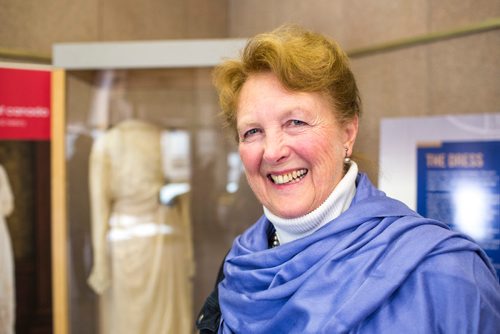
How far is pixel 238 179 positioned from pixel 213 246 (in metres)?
0.42

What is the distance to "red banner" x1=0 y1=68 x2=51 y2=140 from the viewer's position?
8.18ft

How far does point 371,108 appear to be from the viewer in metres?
2.70

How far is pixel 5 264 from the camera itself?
2.58 m

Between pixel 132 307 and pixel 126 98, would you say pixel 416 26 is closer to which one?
pixel 126 98

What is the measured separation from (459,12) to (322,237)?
158 cm

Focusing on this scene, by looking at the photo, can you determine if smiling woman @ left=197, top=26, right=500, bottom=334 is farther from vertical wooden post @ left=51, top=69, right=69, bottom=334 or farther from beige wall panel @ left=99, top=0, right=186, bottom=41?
beige wall panel @ left=99, top=0, right=186, bottom=41

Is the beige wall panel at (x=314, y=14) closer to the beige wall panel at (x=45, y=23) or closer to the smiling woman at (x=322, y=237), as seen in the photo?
the beige wall panel at (x=45, y=23)

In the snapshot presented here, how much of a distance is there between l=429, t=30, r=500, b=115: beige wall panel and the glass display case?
1060 mm

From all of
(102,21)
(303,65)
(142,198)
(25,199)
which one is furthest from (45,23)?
(303,65)

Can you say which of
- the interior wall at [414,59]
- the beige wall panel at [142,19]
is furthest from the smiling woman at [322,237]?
the beige wall panel at [142,19]

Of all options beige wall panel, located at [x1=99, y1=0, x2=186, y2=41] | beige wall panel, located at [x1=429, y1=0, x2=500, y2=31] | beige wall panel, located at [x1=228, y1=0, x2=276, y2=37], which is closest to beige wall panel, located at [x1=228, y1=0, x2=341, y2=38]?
beige wall panel, located at [x1=228, y1=0, x2=276, y2=37]

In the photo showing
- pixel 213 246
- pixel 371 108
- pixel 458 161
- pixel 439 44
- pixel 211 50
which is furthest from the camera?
pixel 213 246

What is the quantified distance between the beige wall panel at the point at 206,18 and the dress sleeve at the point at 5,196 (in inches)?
73.8

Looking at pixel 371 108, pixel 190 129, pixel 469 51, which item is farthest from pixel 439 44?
pixel 190 129
